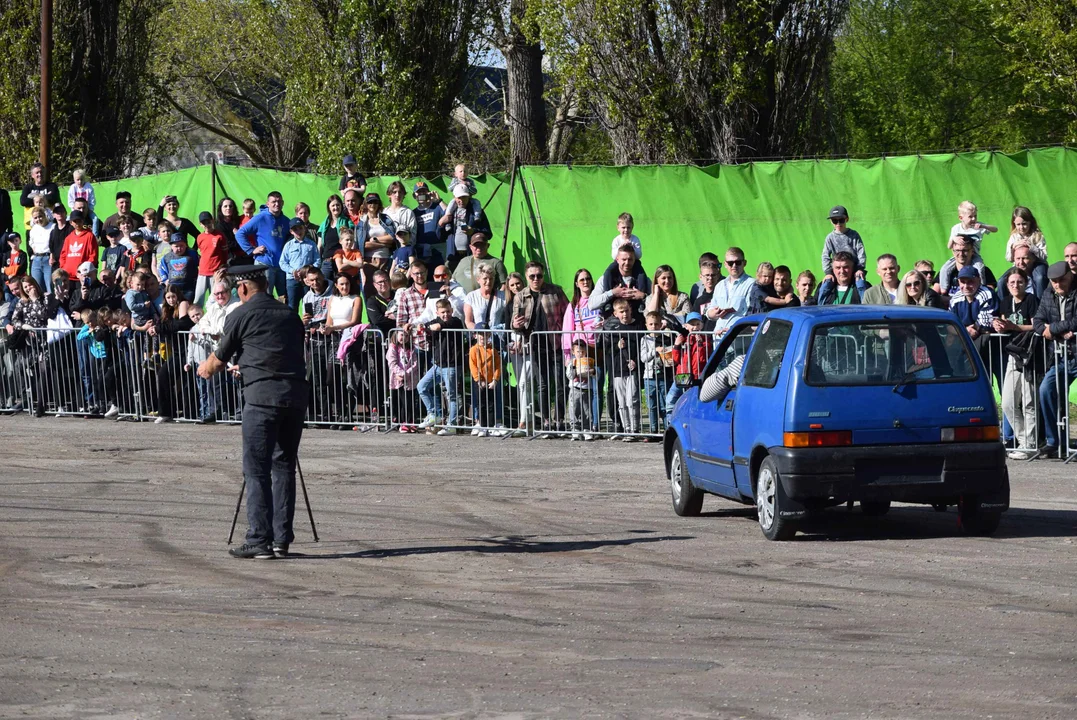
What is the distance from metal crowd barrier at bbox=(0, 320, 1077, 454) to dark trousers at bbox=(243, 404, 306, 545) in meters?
6.78

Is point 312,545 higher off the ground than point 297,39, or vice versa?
point 297,39

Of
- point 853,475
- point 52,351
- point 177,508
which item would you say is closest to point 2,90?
point 52,351

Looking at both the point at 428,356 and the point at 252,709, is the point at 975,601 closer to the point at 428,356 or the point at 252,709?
the point at 252,709

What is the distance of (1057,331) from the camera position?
14711mm

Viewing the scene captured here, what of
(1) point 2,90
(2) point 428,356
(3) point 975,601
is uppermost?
(1) point 2,90

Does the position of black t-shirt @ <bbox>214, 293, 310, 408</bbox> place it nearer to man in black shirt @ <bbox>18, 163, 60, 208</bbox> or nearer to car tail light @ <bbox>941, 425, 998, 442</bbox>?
car tail light @ <bbox>941, 425, 998, 442</bbox>

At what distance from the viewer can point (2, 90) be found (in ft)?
104

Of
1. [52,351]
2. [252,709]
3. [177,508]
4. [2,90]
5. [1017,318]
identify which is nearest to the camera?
[252,709]

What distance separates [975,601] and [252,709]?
4.11 m

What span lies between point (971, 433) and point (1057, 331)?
4.35 m

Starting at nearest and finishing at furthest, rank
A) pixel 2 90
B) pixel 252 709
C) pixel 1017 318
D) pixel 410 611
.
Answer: pixel 252 709
pixel 410 611
pixel 1017 318
pixel 2 90

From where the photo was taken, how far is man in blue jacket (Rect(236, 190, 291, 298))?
2189 centimetres

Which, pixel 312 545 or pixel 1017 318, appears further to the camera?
pixel 1017 318

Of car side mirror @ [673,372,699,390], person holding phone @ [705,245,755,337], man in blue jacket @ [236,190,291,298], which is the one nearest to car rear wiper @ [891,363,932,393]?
car side mirror @ [673,372,699,390]
